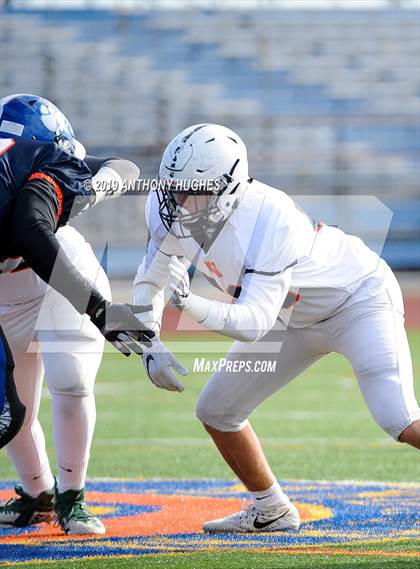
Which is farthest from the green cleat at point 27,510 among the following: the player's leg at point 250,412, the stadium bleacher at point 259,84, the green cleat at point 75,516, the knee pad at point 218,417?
the stadium bleacher at point 259,84

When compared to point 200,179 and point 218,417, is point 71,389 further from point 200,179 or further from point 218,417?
point 200,179

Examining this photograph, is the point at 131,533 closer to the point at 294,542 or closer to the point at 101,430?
the point at 294,542

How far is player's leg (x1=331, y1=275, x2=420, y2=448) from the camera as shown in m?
3.29

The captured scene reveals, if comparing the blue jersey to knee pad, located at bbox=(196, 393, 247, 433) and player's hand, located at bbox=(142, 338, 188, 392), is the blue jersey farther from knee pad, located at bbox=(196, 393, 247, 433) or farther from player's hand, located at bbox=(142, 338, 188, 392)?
knee pad, located at bbox=(196, 393, 247, 433)

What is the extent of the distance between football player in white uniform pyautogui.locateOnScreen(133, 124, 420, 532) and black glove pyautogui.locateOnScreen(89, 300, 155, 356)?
0.14 metres

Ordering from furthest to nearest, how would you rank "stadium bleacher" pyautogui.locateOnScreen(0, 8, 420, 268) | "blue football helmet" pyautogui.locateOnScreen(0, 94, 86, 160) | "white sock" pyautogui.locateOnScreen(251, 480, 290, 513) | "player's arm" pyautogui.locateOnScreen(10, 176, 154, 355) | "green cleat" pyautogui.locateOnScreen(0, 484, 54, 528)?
"stadium bleacher" pyautogui.locateOnScreen(0, 8, 420, 268), "green cleat" pyautogui.locateOnScreen(0, 484, 54, 528), "white sock" pyautogui.locateOnScreen(251, 480, 290, 513), "blue football helmet" pyautogui.locateOnScreen(0, 94, 86, 160), "player's arm" pyautogui.locateOnScreen(10, 176, 154, 355)

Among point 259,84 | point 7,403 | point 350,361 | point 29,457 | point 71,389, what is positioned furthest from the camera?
point 259,84

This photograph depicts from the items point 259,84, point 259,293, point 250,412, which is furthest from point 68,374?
point 259,84

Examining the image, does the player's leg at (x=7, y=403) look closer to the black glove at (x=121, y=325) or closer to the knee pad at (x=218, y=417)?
the black glove at (x=121, y=325)

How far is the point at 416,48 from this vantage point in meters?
17.6

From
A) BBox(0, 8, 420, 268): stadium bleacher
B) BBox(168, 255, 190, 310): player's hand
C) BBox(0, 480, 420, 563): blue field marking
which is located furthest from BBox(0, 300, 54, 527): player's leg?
BBox(0, 8, 420, 268): stadium bleacher

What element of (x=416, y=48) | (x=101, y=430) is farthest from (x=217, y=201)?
(x=416, y=48)

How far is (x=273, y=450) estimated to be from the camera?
19.7 ft

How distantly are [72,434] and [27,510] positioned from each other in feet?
1.55
